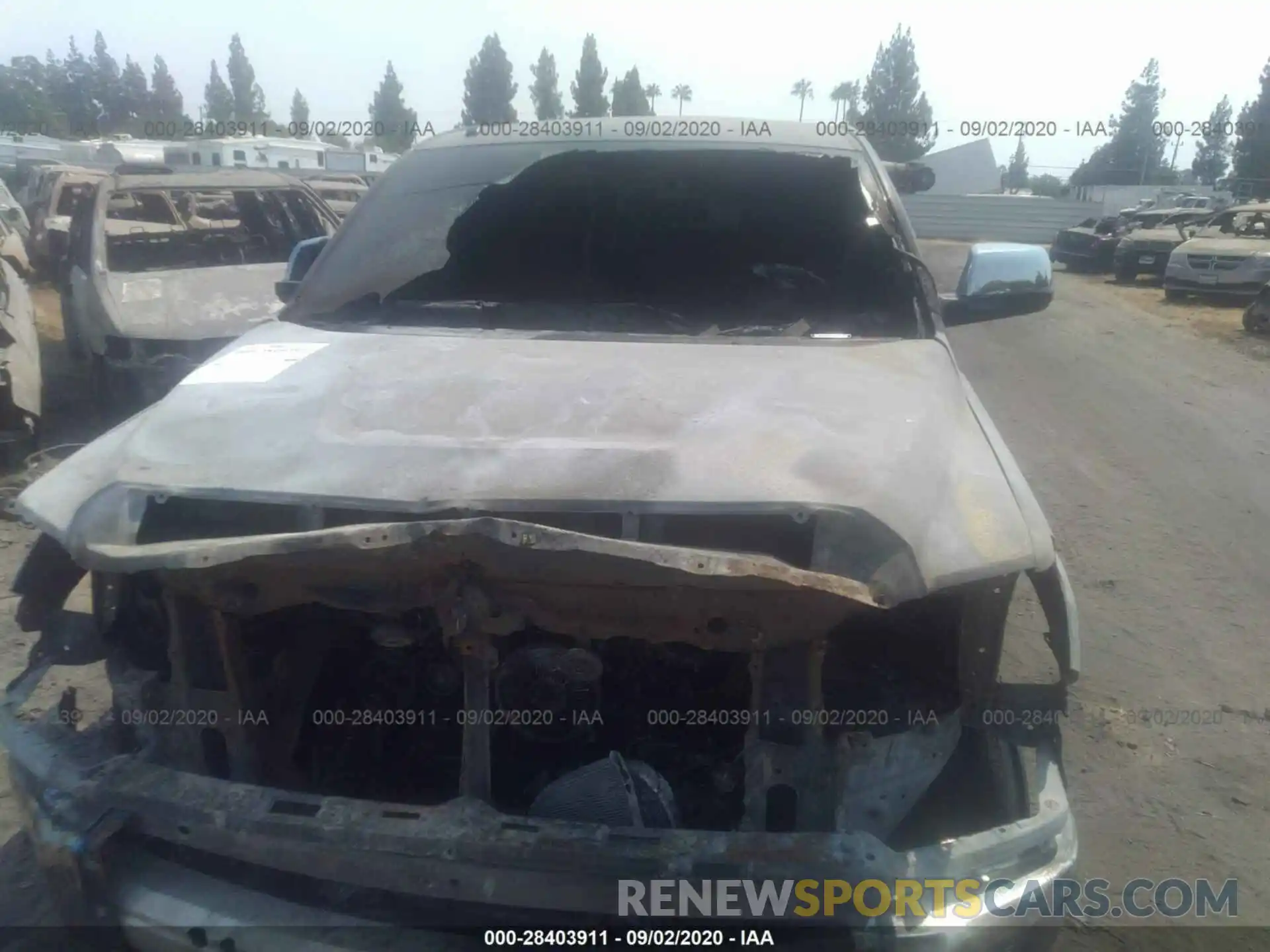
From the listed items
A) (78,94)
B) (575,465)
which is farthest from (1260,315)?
(78,94)

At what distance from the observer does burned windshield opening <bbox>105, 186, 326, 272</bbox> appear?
774 centimetres

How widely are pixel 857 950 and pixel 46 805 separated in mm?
1601

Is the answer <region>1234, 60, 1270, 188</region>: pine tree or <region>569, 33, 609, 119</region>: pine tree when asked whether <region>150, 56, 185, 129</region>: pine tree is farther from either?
<region>1234, 60, 1270, 188</region>: pine tree

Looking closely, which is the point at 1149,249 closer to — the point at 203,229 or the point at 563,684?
the point at 203,229

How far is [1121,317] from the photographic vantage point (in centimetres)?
1344

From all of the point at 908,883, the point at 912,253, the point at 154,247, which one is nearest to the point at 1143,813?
the point at 908,883

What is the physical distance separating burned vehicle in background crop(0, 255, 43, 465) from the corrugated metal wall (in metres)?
25.2

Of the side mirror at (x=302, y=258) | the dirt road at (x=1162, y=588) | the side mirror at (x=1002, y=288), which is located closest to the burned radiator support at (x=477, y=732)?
the dirt road at (x=1162, y=588)

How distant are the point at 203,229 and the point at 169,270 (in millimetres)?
1481

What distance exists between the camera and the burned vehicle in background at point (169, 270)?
632 centimetres

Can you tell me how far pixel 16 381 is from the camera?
18.8 ft

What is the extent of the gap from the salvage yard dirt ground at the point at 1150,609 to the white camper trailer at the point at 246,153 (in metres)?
11.1

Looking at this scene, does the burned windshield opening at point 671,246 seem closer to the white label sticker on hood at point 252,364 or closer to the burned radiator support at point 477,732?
the white label sticker on hood at point 252,364

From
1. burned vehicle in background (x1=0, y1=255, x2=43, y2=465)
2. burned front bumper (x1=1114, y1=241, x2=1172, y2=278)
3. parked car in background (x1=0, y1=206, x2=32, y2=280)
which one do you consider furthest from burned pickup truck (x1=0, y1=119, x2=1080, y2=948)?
burned front bumper (x1=1114, y1=241, x2=1172, y2=278)
